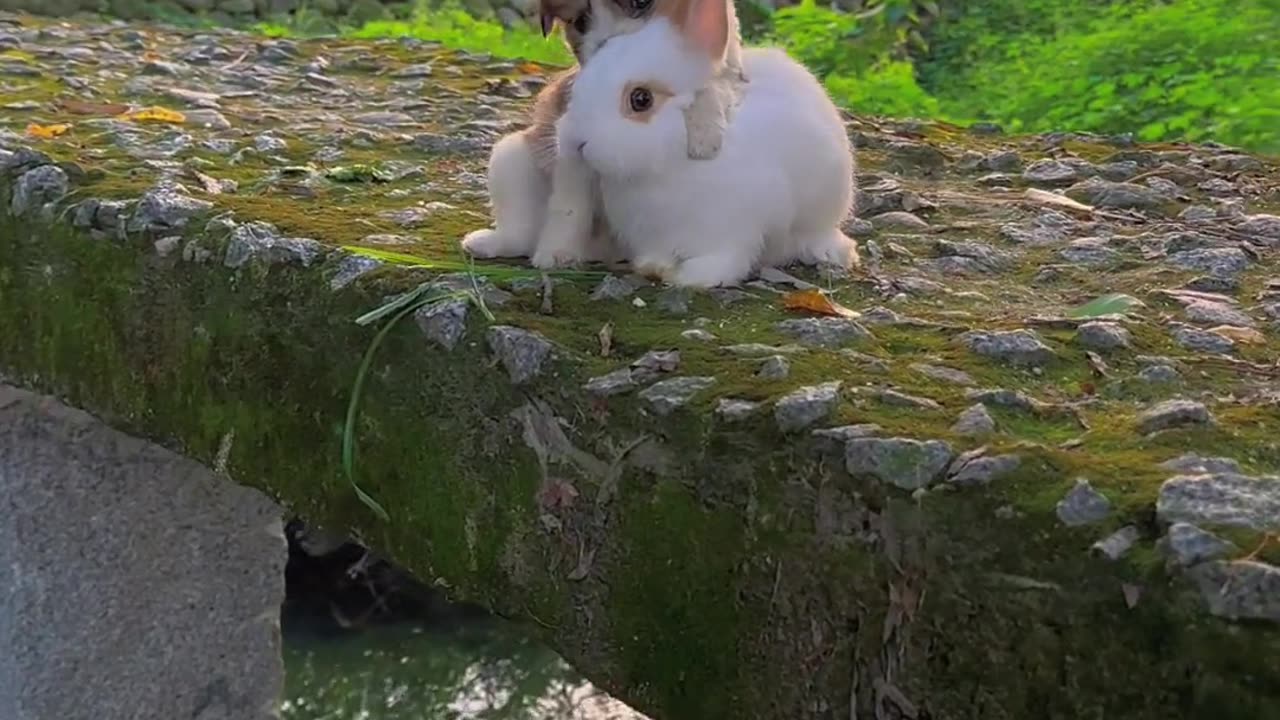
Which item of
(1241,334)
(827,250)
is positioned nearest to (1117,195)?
(827,250)

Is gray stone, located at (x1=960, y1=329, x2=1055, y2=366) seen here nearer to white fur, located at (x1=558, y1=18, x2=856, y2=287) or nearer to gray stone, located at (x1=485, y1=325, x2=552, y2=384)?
white fur, located at (x1=558, y1=18, x2=856, y2=287)

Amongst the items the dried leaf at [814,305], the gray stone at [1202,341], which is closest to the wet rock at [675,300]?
the dried leaf at [814,305]

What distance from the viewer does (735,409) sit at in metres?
1.63

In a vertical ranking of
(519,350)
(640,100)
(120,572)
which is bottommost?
(120,572)

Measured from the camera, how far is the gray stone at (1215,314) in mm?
2037

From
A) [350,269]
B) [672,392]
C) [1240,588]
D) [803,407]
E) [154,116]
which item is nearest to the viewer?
[1240,588]

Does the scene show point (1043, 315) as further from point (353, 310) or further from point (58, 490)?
point (58, 490)

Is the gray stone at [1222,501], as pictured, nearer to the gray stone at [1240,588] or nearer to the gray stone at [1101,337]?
the gray stone at [1240,588]

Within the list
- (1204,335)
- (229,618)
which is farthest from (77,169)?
(1204,335)

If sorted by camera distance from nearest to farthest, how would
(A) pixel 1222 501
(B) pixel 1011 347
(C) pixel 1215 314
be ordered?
(A) pixel 1222 501
(B) pixel 1011 347
(C) pixel 1215 314

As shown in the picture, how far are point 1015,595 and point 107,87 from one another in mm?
3185

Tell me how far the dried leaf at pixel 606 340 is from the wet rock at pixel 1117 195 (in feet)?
4.22

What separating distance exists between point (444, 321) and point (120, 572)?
4.70 ft

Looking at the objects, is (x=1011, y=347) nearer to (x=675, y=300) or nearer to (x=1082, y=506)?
(x=675, y=300)
